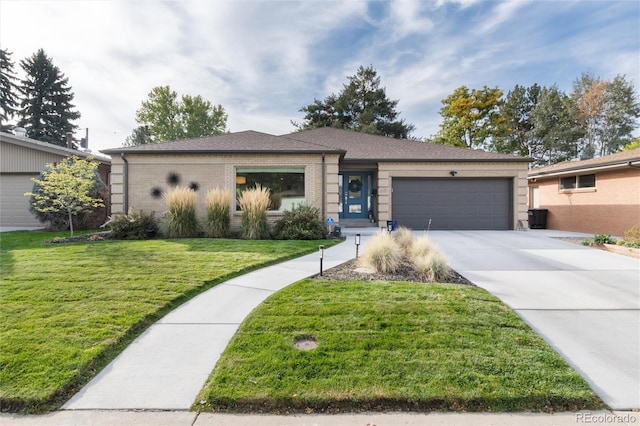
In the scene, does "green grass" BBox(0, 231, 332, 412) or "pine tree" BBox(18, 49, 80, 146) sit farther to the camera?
"pine tree" BBox(18, 49, 80, 146)

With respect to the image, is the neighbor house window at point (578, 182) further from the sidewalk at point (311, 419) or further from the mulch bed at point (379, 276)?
the sidewalk at point (311, 419)

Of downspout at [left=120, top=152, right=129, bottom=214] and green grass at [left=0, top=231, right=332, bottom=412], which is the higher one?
downspout at [left=120, top=152, right=129, bottom=214]

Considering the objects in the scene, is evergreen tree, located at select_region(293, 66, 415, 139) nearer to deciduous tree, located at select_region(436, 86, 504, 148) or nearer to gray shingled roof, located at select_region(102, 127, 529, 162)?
deciduous tree, located at select_region(436, 86, 504, 148)

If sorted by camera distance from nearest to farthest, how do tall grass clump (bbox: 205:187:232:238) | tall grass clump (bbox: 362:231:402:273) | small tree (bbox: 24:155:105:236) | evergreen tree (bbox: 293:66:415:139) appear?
1. tall grass clump (bbox: 362:231:402:273)
2. tall grass clump (bbox: 205:187:232:238)
3. small tree (bbox: 24:155:105:236)
4. evergreen tree (bbox: 293:66:415:139)

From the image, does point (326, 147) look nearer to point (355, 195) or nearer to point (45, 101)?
point (355, 195)

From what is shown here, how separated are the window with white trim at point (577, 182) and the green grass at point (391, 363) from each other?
1298cm

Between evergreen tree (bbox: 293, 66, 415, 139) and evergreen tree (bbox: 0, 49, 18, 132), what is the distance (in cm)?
2966

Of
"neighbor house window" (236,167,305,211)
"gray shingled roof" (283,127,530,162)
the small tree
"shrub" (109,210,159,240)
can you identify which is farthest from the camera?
"gray shingled roof" (283,127,530,162)

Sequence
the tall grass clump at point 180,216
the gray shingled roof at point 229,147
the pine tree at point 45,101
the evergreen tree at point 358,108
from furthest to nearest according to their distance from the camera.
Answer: the pine tree at point 45,101
the evergreen tree at point 358,108
the gray shingled roof at point 229,147
the tall grass clump at point 180,216

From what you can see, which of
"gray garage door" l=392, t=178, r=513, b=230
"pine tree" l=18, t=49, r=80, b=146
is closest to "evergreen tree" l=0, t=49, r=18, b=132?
"pine tree" l=18, t=49, r=80, b=146

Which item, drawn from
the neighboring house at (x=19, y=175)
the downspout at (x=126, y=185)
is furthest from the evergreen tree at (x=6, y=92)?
the downspout at (x=126, y=185)

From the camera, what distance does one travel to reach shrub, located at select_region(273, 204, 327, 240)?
8922mm

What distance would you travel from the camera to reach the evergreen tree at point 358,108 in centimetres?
2656

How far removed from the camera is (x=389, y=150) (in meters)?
13.4
